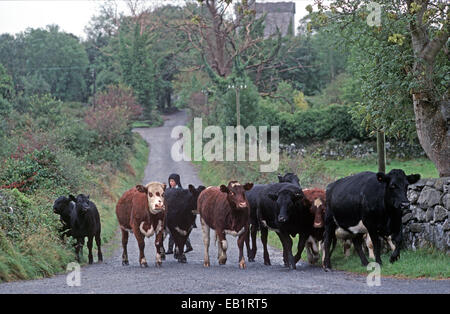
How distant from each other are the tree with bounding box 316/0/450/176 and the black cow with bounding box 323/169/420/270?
2.90 meters

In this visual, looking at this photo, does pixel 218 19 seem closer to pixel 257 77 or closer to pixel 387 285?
pixel 257 77

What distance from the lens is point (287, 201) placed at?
15297 mm

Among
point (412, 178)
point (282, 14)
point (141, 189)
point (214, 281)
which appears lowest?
point (214, 281)

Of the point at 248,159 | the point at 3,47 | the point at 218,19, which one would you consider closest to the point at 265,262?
the point at 248,159

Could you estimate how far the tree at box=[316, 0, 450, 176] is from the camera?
655 inches

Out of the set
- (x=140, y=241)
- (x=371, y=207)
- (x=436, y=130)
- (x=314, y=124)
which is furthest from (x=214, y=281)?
(x=314, y=124)

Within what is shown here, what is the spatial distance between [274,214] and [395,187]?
10.8 feet

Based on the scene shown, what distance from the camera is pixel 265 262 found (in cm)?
1680

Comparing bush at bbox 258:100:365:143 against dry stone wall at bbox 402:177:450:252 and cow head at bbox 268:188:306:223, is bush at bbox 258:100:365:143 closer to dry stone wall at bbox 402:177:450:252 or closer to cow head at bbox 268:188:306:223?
dry stone wall at bbox 402:177:450:252

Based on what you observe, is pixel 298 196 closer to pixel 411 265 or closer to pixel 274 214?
pixel 274 214

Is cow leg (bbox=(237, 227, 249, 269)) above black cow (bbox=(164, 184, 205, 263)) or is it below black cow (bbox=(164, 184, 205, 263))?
below

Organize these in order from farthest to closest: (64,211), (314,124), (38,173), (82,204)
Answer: (314,124) < (38,173) < (64,211) < (82,204)

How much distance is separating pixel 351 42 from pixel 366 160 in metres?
32.4

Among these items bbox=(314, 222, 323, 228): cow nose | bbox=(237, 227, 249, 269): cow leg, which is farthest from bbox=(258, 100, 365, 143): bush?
bbox=(237, 227, 249, 269): cow leg
